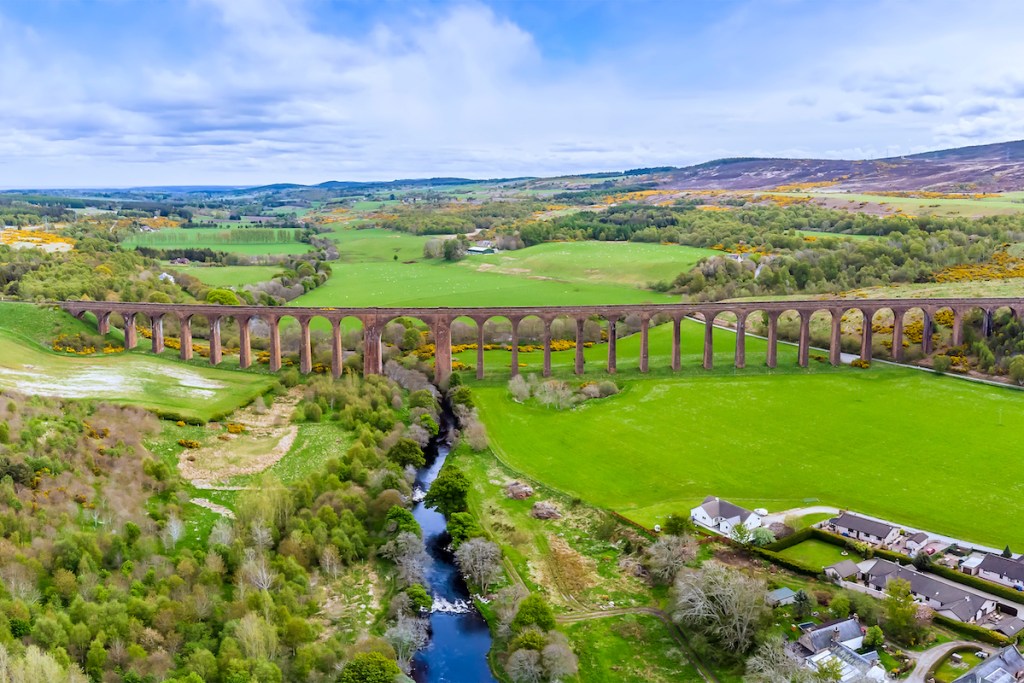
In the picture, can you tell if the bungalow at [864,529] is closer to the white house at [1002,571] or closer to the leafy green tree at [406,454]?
the white house at [1002,571]

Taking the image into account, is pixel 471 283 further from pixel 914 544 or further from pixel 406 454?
pixel 914 544

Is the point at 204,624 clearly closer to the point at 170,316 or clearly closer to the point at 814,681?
the point at 814,681

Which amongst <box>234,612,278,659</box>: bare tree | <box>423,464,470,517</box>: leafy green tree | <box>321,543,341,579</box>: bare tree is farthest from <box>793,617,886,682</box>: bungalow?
<box>321,543,341,579</box>: bare tree

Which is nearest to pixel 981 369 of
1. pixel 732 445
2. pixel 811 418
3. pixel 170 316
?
pixel 811 418

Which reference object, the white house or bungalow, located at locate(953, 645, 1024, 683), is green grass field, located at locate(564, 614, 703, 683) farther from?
the white house

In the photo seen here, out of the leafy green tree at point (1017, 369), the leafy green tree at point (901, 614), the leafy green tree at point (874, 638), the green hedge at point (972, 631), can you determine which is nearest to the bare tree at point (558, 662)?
the leafy green tree at point (874, 638)

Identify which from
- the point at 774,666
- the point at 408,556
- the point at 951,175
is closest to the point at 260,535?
the point at 408,556
